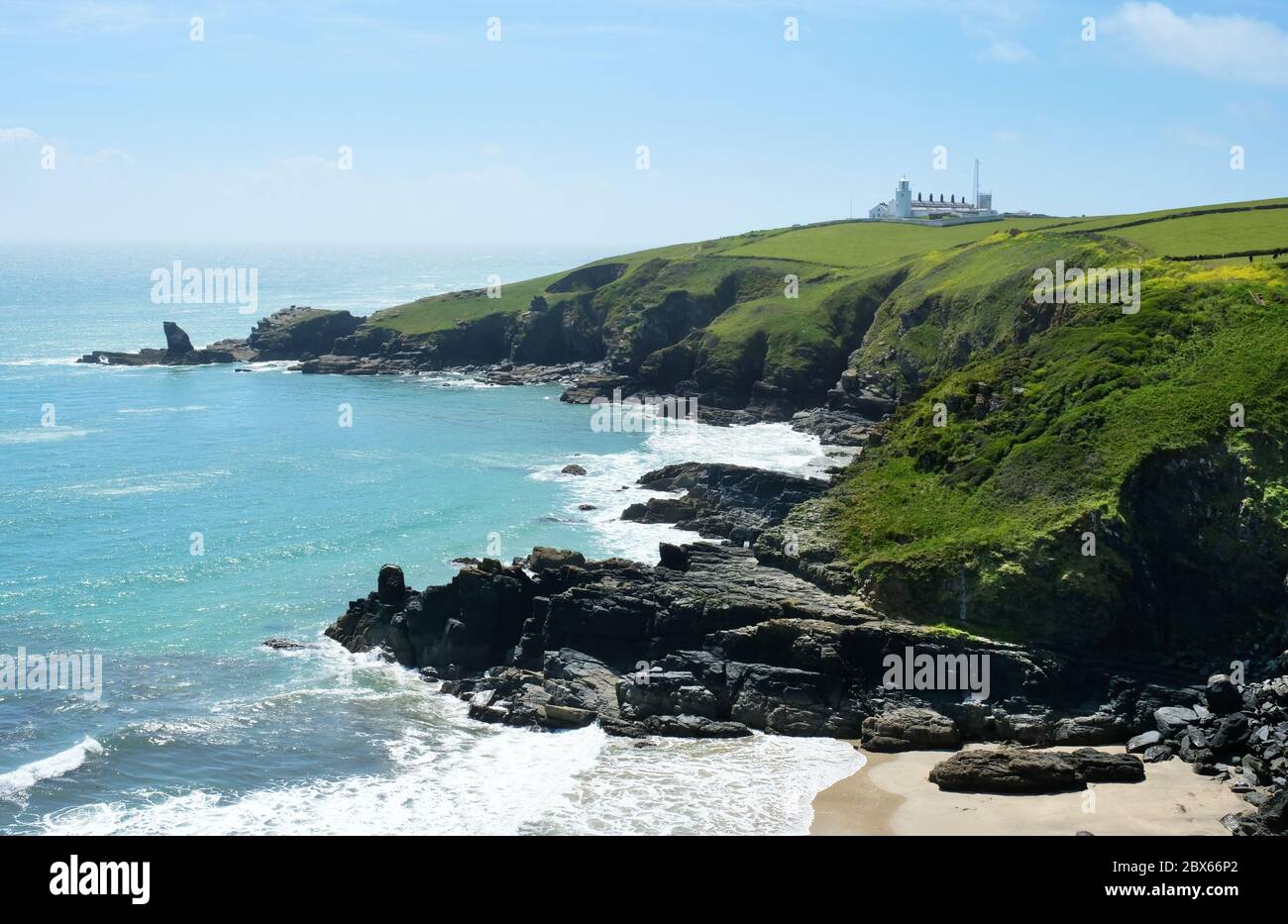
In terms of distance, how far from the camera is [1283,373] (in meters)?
53.7

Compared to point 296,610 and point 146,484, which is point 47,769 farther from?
point 146,484

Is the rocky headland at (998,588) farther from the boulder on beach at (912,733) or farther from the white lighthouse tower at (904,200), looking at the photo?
the white lighthouse tower at (904,200)

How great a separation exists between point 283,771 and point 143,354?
119 meters

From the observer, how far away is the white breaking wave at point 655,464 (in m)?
66.3

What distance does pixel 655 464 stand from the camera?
87.3m

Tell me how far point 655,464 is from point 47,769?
5257cm

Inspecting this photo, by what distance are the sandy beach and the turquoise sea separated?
1518 millimetres

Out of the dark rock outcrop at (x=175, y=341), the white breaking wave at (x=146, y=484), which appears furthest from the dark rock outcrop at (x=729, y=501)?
the dark rock outcrop at (x=175, y=341)

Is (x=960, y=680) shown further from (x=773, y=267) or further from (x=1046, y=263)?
(x=773, y=267)

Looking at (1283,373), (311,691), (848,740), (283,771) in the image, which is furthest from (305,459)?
(1283,373)

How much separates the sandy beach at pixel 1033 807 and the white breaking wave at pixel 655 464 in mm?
24463

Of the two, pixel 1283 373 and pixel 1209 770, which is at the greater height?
pixel 1283 373

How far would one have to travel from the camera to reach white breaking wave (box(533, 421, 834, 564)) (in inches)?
2611

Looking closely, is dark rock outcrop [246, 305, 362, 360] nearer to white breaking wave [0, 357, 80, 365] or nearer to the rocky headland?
white breaking wave [0, 357, 80, 365]
